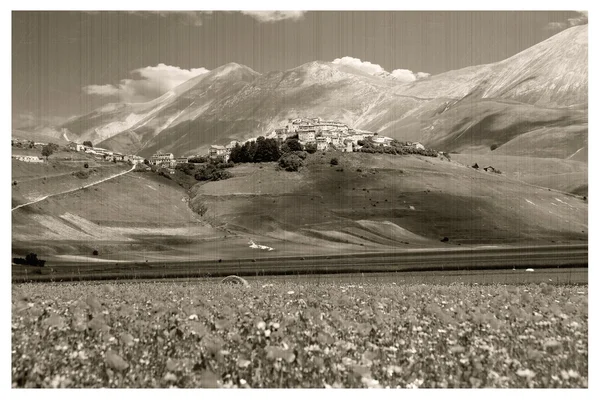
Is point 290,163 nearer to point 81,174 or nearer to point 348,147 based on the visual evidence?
point 348,147

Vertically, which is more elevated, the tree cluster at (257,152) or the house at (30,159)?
the tree cluster at (257,152)

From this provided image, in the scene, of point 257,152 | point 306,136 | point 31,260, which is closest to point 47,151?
point 31,260

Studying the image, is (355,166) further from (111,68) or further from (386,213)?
(111,68)

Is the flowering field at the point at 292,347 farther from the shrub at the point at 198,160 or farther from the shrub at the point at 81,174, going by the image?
the shrub at the point at 198,160

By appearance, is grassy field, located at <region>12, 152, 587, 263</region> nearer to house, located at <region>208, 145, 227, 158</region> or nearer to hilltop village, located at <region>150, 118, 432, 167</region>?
hilltop village, located at <region>150, 118, 432, 167</region>

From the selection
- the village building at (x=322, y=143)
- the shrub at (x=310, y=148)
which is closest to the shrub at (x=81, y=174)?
the shrub at (x=310, y=148)

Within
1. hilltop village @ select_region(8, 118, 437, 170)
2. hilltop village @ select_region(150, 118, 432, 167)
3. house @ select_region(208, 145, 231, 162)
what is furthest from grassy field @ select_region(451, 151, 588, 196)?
house @ select_region(208, 145, 231, 162)

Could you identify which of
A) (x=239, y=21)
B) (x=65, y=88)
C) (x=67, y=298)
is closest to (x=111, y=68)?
(x=65, y=88)
